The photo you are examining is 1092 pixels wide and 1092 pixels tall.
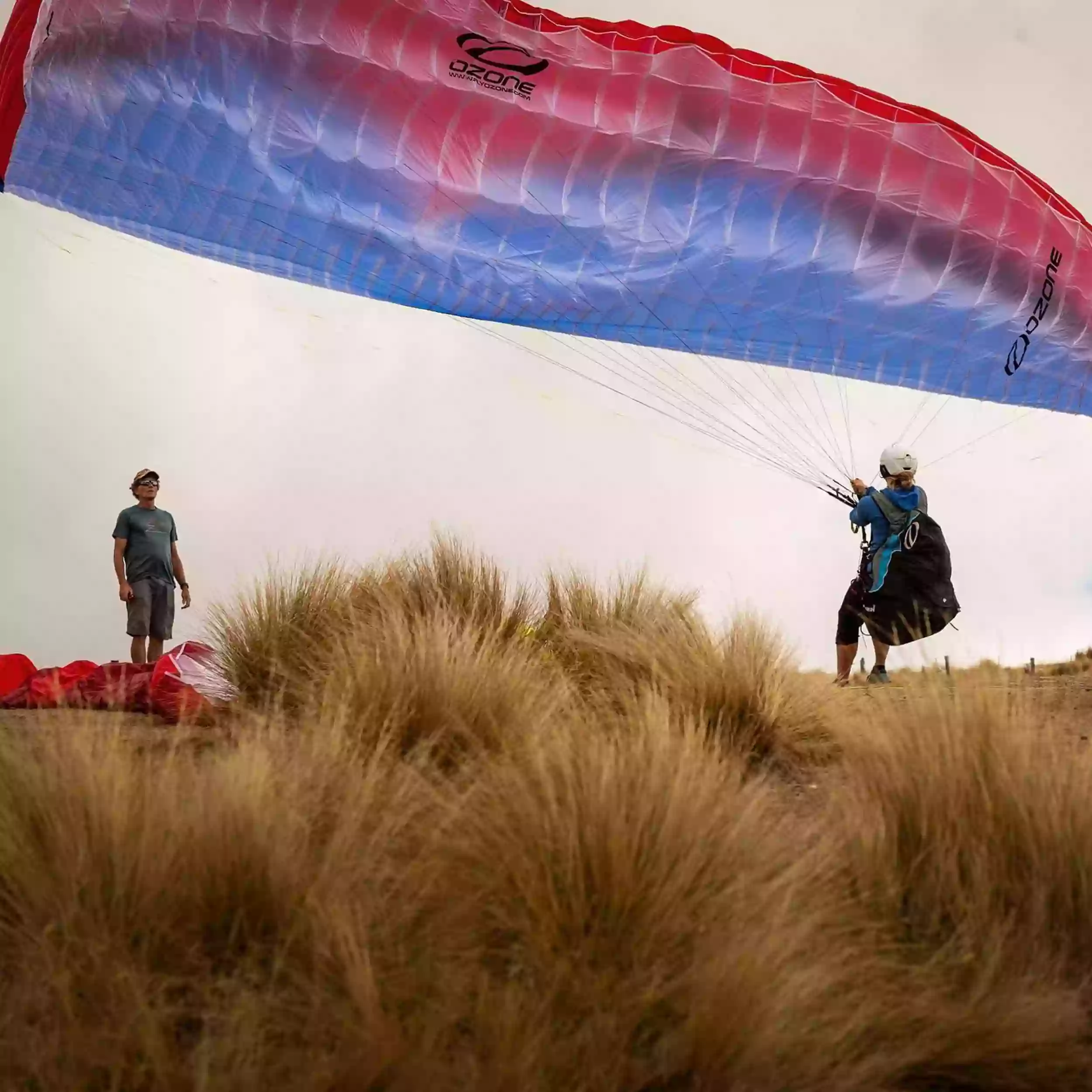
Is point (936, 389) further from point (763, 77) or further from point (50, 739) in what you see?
point (50, 739)

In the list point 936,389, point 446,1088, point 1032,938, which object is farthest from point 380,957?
point 936,389

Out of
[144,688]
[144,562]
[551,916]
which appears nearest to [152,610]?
[144,562]

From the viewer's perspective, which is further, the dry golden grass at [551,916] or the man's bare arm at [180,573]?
the man's bare arm at [180,573]

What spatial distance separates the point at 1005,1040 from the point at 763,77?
6.34 metres

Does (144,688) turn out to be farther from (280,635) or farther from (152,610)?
(152,610)

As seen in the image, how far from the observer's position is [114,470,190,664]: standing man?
28.1ft

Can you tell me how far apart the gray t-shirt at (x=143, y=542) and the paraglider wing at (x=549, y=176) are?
96.0 inches

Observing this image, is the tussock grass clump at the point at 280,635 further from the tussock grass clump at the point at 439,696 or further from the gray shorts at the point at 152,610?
the gray shorts at the point at 152,610

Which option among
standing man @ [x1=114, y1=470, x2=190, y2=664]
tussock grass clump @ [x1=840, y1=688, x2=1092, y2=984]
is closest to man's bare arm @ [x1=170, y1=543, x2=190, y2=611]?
standing man @ [x1=114, y1=470, x2=190, y2=664]

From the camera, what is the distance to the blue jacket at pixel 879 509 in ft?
25.6

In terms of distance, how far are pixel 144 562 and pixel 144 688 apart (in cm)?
375

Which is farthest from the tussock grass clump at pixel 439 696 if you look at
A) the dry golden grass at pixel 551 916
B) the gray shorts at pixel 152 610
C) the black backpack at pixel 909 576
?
the gray shorts at pixel 152 610

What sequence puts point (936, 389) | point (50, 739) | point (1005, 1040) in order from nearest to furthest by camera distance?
point (1005, 1040) < point (50, 739) < point (936, 389)

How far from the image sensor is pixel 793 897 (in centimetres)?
217
